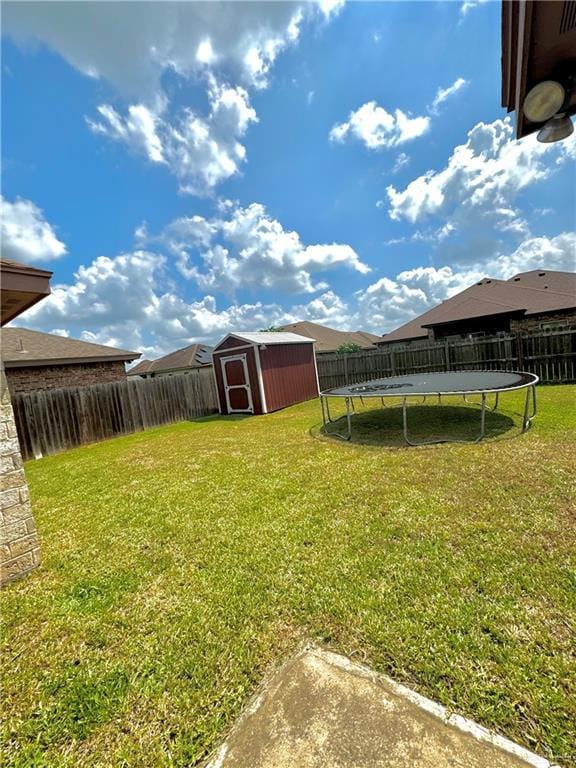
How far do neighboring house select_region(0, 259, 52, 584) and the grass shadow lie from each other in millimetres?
4586

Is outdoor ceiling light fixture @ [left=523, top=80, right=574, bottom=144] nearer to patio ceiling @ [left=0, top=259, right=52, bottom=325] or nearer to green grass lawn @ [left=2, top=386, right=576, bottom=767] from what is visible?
green grass lawn @ [left=2, top=386, right=576, bottom=767]

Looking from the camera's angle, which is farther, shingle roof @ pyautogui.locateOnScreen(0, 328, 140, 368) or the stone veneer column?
shingle roof @ pyautogui.locateOnScreen(0, 328, 140, 368)

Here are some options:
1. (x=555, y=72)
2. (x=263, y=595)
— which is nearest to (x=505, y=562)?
(x=263, y=595)

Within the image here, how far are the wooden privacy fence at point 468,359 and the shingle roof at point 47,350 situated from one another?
9.06 metres

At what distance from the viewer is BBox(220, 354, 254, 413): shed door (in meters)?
10.8

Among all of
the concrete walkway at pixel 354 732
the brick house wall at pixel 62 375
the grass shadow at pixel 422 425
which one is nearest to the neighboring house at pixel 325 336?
the brick house wall at pixel 62 375

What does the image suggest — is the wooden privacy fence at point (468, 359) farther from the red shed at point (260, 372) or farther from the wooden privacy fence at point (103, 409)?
the wooden privacy fence at point (103, 409)

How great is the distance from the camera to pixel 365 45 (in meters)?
6.99

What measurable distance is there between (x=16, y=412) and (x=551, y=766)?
400 inches

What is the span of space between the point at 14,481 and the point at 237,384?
28.1 ft

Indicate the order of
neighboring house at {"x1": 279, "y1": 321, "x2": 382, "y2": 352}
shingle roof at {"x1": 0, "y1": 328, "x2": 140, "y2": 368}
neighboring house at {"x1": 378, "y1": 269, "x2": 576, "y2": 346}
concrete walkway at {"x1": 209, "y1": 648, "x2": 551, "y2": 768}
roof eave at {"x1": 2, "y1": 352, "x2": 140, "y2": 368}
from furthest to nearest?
neighboring house at {"x1": 279, "y1": 321, "x2": 382, "y2": 352}
neighboring house at {"x1": 378, "y1": 269, "x2": 576, "y2": 346}
shingle roof at {"x1": 0, "y1": 328, "x2": 140, "y2": 368}
roof eave at {"x1": 2, "y1": 352, "x2": 140, "y2": 368}
concrete walkway at {"x1": 209, "y1": 648, "x2": 551, "y2": 768}

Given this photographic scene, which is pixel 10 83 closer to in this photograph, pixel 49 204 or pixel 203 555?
pixel 49 204

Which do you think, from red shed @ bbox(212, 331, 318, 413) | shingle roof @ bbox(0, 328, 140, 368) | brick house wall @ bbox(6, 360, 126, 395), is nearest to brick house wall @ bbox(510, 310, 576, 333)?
red shed @ bbox(212, 331, 318, 413)

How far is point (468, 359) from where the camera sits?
11508 millimetres
